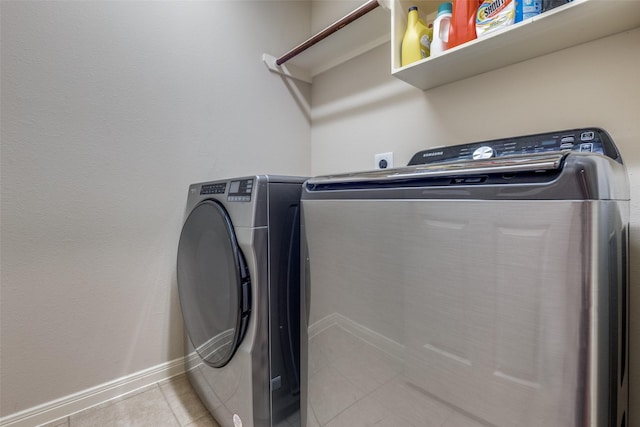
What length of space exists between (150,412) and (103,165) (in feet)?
3.58

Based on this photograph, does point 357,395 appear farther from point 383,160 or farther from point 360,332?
point 383,160

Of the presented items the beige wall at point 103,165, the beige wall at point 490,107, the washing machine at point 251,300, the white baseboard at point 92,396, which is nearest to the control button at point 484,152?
the beige wall at point 490,107

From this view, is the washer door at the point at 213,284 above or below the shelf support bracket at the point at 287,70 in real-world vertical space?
below

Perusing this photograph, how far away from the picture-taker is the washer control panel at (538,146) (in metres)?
0.96

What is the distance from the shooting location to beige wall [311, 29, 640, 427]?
0.95 m

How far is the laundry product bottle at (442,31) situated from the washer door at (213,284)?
3.50 feet

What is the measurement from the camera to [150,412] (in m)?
1.26

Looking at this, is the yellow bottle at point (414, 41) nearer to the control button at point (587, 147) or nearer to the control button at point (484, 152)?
the control button at point (484, 152)

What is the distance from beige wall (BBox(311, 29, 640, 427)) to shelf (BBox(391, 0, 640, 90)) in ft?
0.16

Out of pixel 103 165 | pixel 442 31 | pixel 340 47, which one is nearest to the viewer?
pixel 442 31

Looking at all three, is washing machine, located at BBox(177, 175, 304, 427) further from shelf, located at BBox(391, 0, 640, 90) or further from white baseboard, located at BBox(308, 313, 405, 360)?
shelf, located at BBox(391, 0, 640, 90)

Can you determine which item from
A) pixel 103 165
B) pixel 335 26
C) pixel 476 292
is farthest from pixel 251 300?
pixel 335 26

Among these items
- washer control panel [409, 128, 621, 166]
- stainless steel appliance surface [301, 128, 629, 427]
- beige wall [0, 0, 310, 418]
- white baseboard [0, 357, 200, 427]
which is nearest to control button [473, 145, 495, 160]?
washer control panel [409, 128, 621, 166]

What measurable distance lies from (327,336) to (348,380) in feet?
0.40
